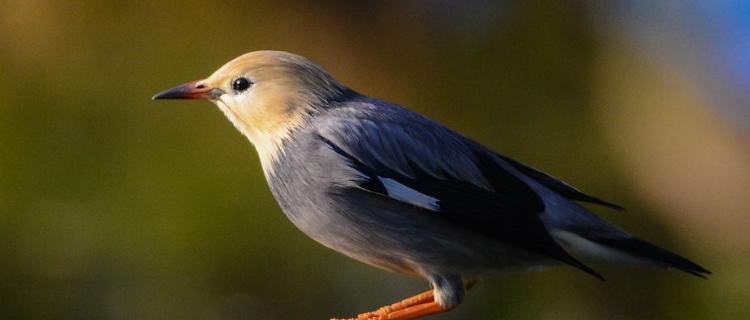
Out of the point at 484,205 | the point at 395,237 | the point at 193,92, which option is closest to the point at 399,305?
the point at 395,237

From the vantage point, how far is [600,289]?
584cm

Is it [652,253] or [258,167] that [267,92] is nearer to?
[652,253]

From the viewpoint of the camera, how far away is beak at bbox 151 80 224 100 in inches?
93.6

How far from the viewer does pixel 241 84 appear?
7.95ft

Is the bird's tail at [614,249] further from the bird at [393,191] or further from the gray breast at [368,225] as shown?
the gray breast at [368,225]

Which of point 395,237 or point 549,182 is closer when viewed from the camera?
point 395,237

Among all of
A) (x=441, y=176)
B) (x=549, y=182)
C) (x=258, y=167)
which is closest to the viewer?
(x=441, y=176)

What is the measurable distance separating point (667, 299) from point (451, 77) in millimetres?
1530

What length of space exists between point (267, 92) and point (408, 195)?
1.20ft

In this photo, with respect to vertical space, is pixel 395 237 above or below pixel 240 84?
below

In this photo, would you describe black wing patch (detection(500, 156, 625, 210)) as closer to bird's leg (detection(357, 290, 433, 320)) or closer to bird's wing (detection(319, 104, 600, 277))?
bird's wing (detection(319, 104, 600, 277))

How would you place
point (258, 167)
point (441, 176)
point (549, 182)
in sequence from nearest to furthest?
point (441, 176)
point (549, 182)
point (258, 167)

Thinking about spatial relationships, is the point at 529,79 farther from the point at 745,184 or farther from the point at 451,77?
the point at 745,184

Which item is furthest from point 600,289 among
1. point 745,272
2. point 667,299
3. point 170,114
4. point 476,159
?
point 476,159
